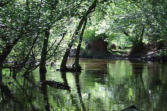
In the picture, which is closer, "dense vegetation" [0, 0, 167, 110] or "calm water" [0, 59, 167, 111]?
"dense vegetation" [0, 0, 167, 110]

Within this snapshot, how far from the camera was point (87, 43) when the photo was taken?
2857 inches

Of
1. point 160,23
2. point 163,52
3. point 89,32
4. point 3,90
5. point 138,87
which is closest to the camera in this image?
point 3,90

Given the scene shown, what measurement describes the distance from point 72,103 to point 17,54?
9363 mm

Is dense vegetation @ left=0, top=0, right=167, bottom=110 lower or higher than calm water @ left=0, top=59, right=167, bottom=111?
higher

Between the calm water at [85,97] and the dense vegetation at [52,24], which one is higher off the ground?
the dense vegetation at [52,24]

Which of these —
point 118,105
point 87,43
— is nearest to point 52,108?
point 118,105

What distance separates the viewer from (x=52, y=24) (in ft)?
56.6

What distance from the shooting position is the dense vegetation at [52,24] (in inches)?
615

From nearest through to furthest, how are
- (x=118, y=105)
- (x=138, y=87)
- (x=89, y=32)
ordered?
(x=118, y=105)
(x=138, y=87)
(x=89, y=32)

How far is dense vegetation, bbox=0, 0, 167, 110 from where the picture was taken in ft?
51.2

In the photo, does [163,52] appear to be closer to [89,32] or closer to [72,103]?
[72,103]

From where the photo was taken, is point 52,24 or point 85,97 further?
point 85,97

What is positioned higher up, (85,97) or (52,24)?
(52,24)

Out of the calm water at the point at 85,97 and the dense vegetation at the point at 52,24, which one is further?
the calm water at the point at 85,97
